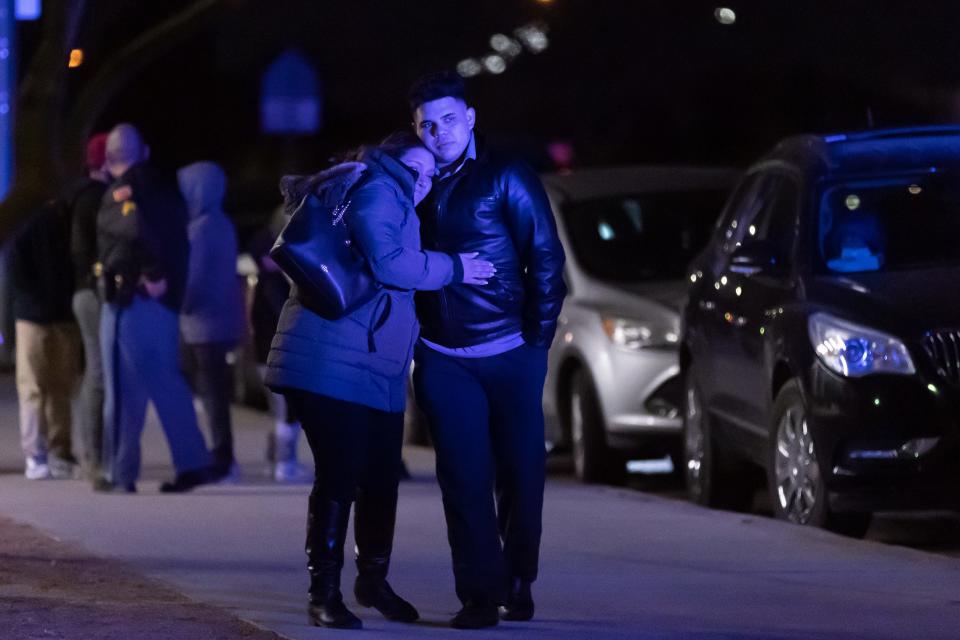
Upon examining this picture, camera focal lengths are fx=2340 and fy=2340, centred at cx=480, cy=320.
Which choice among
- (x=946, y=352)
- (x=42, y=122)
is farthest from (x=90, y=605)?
(x=946, y=352)

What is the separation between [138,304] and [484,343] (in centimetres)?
451

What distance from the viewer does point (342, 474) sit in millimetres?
7570

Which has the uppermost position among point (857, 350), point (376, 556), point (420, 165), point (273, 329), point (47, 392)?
point (420, 165)

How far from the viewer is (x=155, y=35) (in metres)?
13.3

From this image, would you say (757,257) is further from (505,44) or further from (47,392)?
(505,44)

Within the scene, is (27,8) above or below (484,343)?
above

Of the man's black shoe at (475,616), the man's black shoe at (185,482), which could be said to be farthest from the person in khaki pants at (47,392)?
the man's black shoe at (475,616)

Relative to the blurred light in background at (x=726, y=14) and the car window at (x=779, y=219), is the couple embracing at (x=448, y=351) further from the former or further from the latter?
the blurred light in background at (x=726, y=14)

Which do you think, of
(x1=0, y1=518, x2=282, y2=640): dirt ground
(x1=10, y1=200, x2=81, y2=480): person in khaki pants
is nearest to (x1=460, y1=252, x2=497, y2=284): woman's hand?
(x1=0, y1=518, x2=282, y2=640): dirt ground

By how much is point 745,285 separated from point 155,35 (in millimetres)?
4061

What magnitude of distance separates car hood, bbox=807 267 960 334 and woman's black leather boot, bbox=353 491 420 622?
275cm

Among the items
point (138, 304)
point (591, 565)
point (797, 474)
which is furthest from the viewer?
point (138, 304)

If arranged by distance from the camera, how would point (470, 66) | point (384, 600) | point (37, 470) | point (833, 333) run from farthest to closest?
point (470, 66), point (37, 470), point (833, 333), point (384, 600)

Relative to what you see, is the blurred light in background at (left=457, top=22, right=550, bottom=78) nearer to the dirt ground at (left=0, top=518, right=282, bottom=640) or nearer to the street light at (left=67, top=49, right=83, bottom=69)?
the street light at (left=67, top=49, right=83, bottom=69)
